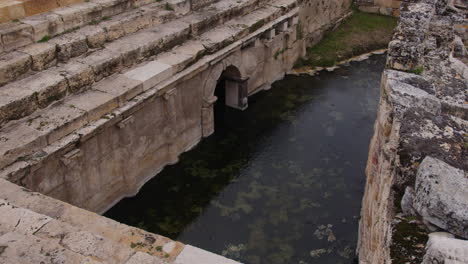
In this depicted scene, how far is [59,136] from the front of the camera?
740 cm

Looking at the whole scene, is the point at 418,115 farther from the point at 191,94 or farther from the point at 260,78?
the point at 260,78

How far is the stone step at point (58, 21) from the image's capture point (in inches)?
326

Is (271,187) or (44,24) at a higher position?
(44,24)

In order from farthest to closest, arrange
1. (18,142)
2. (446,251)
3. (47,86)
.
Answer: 1. (47,86)
2. (18,142)
3. (446,251)

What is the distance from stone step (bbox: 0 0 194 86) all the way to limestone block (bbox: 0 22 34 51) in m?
0.09

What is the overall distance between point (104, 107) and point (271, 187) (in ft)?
11.7

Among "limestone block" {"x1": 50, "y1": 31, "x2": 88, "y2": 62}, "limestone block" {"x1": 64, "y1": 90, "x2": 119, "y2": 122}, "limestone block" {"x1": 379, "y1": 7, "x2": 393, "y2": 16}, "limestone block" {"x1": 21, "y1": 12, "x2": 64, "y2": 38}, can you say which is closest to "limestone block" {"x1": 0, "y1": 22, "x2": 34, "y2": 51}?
"limestone block" {"x1": 21, "y1": 12, "x2": 64, "y2": 38}

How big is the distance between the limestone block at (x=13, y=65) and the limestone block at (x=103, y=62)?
3.06 ft

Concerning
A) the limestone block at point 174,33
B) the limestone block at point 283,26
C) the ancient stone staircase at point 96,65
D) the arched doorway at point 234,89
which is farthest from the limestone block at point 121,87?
the limestone block at point 283,26

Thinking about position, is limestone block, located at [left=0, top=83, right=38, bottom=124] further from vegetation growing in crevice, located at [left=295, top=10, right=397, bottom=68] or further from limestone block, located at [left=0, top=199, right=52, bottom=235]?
vegetation growing in crevice, located at [left=295, top=10, right=397, bottom=68]

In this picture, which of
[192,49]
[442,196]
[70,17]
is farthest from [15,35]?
[442,196]

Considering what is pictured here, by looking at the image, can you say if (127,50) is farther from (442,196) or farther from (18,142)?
(442,196)

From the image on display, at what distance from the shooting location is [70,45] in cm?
863

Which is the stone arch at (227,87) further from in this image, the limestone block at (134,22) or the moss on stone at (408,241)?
the moss on stone at (408,241)
